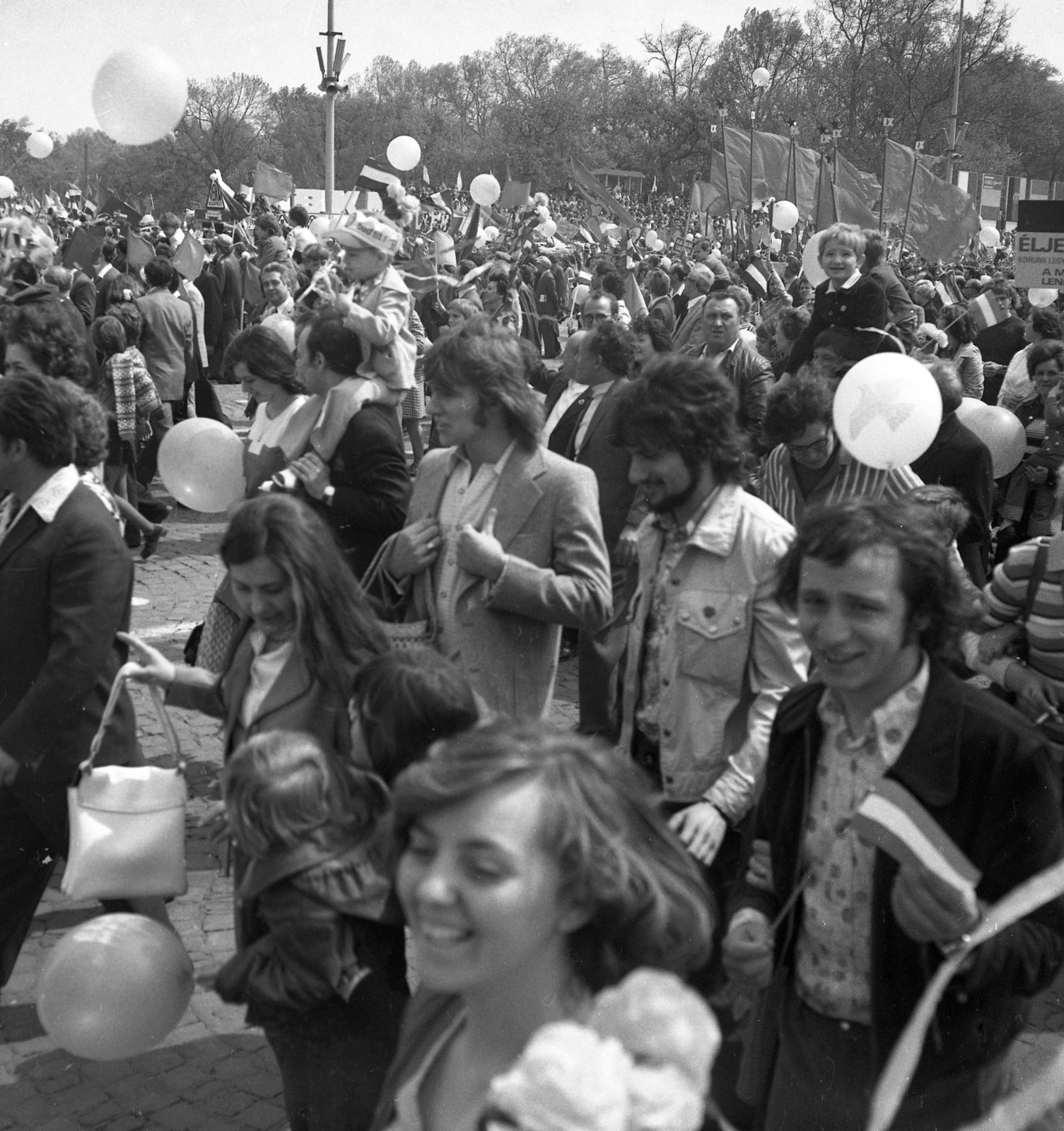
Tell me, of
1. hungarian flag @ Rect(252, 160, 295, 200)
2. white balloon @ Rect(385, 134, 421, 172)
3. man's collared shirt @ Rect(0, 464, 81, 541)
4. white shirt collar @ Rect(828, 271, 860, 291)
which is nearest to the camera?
man's collared shirt @ Rect(0, 464, 81, 541)

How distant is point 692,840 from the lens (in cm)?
272

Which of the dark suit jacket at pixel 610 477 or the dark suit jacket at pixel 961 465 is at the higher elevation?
the dark suit jacket at pixel 961 465

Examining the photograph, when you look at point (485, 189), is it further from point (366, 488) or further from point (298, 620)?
point (298, 620)

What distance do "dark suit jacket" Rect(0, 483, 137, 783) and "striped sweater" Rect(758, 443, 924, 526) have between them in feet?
6.48

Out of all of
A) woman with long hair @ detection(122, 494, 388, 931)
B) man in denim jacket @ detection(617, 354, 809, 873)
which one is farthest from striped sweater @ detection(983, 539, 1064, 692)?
woman with long hair @ detection(122, 494, 388, 931)

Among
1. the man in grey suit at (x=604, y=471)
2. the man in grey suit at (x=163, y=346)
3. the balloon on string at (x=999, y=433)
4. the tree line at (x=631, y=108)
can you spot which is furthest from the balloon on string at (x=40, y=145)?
the balloon on string at (x=999, y=433)

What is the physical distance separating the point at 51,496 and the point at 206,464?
5.11 feet

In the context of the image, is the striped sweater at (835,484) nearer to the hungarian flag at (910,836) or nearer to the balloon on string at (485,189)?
the hungarian flag at (910,836)

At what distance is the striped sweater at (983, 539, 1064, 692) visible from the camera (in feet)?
11.1

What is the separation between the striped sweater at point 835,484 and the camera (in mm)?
4359

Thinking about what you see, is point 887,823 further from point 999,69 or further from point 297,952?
point 999,69

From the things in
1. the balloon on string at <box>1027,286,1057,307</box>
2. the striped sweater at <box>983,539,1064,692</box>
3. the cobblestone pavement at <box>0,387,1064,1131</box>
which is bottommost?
the cobblestone pavement at <box>0,387,1064,1131</box>

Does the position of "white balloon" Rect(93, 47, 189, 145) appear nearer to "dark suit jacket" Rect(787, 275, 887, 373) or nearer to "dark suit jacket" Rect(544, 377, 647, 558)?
"dark suit jacket" Rect(544, 377, 647, 558)

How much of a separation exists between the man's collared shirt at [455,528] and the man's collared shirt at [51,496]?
927 millimetres
